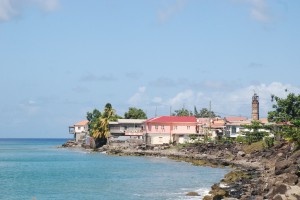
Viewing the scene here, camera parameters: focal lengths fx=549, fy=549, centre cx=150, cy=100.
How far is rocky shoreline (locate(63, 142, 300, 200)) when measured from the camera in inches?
1444

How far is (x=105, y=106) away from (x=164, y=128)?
1833 cm

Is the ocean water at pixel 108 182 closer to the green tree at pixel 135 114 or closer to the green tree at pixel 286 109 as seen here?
the green tree at pixel 286 109

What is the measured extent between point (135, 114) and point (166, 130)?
1937cm

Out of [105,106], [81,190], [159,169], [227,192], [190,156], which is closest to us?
[227,192]

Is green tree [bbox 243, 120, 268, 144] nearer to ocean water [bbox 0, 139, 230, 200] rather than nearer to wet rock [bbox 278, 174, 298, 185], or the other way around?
ocean water [bbox 0, 139, 230, 200]

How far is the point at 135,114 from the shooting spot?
12206 cm

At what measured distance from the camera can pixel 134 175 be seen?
58.1m

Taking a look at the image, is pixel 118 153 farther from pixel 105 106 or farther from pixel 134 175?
pixel 134 175

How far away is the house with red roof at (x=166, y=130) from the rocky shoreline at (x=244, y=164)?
3247 millimetres

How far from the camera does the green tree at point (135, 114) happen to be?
122 metres

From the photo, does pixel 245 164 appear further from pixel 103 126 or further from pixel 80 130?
pixel 80 130

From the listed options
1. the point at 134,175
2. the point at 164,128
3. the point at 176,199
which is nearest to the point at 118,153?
the point at 164,128

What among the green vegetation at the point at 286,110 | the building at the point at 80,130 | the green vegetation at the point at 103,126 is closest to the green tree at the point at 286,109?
the green vegetation at the point at 286,110

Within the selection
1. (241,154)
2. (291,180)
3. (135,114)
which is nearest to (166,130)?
(135,114)
